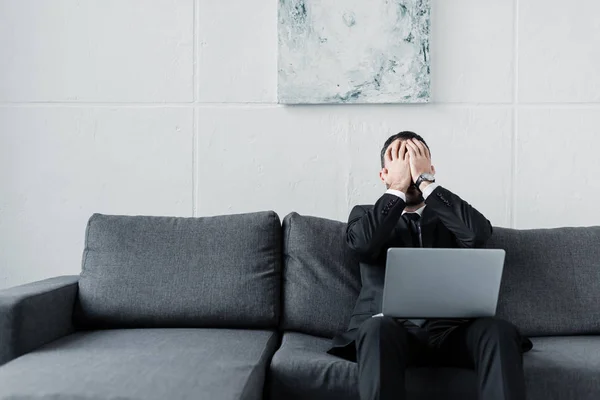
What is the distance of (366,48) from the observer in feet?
10.7

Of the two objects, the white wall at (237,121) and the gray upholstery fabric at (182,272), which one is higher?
the white wall at (237,121)

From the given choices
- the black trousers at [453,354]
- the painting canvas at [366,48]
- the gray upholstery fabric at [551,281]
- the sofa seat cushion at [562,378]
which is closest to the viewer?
the black trousers at [453,354]

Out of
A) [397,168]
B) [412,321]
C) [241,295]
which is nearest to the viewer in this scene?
[412,321]

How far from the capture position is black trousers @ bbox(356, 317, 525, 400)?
79.0 inches

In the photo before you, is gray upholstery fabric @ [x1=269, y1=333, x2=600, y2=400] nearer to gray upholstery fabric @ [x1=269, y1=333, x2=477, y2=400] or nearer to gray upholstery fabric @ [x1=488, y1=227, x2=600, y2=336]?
gray upholstery fabric @ [x1=269, y1=333, x2=477, y2=400]

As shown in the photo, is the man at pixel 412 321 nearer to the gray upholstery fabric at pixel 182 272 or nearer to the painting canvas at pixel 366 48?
the gray upholstery fabric at pixel 182 272

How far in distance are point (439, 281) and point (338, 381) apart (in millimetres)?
464

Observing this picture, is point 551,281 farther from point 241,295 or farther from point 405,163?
point 241,295

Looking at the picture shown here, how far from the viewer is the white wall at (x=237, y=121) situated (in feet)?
10.8

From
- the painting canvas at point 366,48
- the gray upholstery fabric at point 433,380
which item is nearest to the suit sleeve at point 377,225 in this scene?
the gray upholstery fabric at point 433,380

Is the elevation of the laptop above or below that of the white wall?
below

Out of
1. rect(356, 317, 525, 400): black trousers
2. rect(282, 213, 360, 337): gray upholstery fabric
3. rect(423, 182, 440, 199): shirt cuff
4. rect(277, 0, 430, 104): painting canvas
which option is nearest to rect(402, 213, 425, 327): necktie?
rect(423, 182, 440, 199): shirt cuff

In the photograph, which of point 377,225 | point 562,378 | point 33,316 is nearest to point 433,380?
point 562,378

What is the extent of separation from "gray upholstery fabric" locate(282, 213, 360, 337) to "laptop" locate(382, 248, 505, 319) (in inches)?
20.8
